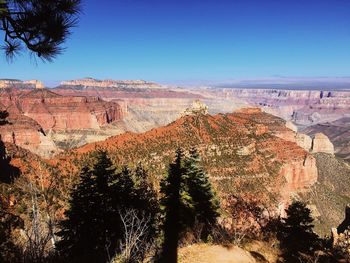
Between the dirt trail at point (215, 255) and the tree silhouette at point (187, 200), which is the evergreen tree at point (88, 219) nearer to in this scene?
the tree silhouette at point (187, 200)

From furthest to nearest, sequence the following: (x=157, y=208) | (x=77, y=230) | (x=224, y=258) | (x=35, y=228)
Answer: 1. (x=157, y=208)
2. (x=77, y=230)
3. (x=224, y=258)
4. (x=35, y=228)

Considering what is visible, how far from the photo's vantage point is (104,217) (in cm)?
2489

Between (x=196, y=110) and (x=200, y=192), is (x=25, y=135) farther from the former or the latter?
(x=200, y=192)

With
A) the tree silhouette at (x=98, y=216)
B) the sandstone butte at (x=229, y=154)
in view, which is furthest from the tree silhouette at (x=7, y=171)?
the tree silhouette at (x=98, y=216)

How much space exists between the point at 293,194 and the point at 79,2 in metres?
88.2

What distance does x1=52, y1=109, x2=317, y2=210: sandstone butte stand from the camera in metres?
65.3

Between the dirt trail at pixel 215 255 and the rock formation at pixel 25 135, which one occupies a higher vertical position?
the dirt trail at pixel 215 255

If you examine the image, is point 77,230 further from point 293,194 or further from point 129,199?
point 293,194

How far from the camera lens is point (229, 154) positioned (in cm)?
7681

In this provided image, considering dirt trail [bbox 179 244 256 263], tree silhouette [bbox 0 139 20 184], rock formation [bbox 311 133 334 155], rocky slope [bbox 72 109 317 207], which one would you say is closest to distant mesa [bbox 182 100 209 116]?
rocky slope [bbox 72 109 317 207]

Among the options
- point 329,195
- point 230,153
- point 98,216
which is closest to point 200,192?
point 98,216

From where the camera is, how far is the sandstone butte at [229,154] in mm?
65312

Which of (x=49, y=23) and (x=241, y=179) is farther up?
(x=49, y=23)

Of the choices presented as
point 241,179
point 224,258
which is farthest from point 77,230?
point 241,179
